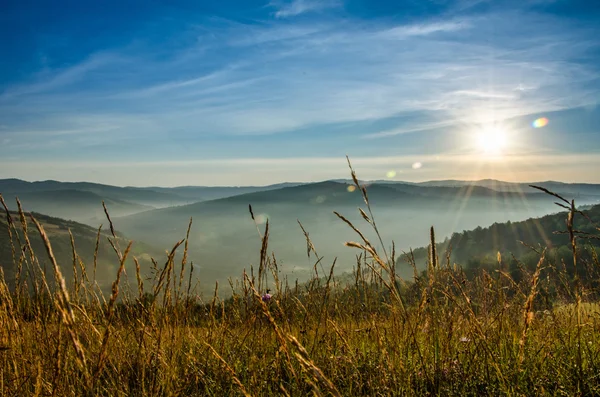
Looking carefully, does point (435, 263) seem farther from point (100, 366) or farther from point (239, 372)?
point (239, 372)

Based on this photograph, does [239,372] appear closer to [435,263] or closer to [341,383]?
[341,383]

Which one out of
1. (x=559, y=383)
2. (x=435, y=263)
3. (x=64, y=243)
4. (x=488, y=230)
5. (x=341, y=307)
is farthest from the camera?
(x=64, y=243)

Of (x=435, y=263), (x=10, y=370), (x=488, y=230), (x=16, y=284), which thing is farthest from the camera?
(x=488, y=230)

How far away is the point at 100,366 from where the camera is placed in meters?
1.17

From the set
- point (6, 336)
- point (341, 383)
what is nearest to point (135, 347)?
point (6, 336)

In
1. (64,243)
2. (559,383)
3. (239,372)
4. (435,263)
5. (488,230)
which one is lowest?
(64,243)

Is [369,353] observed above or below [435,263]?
below

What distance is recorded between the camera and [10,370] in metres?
2.40

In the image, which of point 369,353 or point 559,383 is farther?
point 369,353

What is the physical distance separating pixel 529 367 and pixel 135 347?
9.15 ft

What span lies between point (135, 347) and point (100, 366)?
88.9 inches

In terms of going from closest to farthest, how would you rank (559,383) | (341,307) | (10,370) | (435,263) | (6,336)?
(435,263) < (559,383) < (10,370) < (6,336) < (341,307)

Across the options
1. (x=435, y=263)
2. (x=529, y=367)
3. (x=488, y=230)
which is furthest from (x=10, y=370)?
(x=488, y=230)

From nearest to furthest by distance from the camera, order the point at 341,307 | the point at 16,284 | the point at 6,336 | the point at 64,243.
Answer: the point at 6,336, the point at 16,284, the point at 341,307, the point at 64,243
